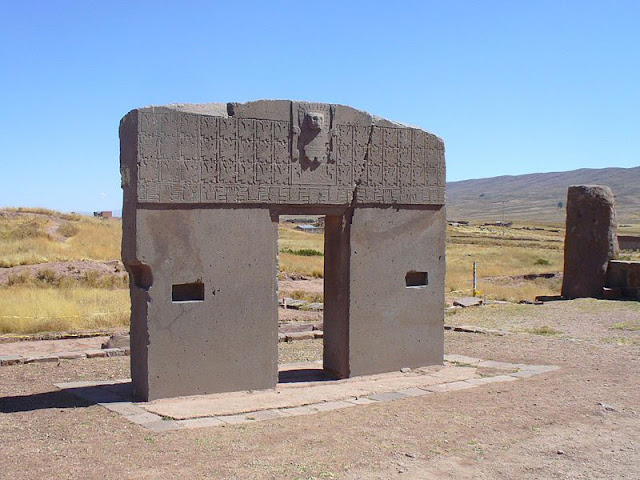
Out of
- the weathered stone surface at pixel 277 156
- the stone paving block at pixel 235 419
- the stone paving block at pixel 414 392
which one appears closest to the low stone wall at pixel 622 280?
the weathered stone surface at pixel 277 156

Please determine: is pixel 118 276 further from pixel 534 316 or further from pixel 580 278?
pixel 580 278

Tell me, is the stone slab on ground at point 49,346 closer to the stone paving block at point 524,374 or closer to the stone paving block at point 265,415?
the stone paving block at point 265,415

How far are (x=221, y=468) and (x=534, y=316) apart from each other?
1080 cm

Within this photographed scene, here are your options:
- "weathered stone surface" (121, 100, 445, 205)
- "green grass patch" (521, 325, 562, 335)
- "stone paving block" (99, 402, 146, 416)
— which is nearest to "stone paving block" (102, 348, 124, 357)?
"stone paving block" (99, 402, 146, 416)

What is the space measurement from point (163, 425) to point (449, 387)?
3326mm

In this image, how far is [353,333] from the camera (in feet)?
29.4

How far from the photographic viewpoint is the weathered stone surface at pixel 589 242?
1797 cm

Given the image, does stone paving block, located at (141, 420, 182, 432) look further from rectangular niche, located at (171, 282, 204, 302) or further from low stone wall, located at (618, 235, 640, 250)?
low stone wall, located at (618, 235, 640, 250)

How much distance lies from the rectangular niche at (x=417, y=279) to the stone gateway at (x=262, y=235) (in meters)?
0.02

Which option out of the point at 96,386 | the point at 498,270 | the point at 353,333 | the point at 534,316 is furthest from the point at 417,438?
the point at 498,270

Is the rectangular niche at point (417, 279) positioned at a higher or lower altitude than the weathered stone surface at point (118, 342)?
higher

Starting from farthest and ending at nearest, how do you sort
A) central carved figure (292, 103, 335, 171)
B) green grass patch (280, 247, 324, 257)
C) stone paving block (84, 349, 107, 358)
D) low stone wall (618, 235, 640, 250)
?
low stone wall (618, 235, 640, 250), green grass patch (280, 247, 324, 257), stone paving block (84, 349, 107, 358), central carved figure (292, 103, 335, 171)

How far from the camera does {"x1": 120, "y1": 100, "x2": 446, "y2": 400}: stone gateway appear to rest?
→ 305 inches

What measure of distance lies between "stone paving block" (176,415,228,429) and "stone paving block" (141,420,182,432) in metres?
0.05
